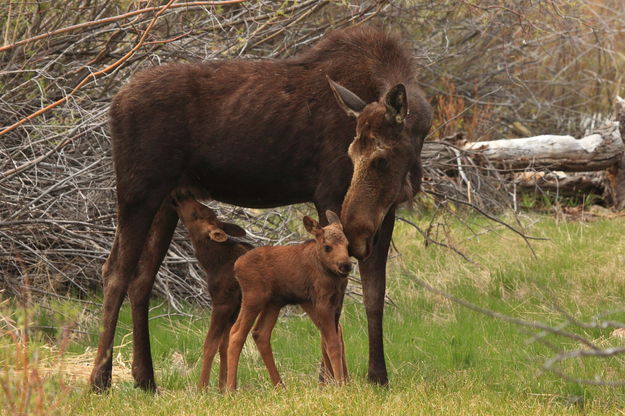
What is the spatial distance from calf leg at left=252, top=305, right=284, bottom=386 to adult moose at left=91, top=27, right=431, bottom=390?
0.60 metres

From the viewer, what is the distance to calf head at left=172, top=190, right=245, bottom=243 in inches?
255

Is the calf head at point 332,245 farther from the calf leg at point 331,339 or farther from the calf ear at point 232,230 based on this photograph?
the calf ear at point 232,230

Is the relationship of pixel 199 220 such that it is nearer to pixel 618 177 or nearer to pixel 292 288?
pixel 292 288

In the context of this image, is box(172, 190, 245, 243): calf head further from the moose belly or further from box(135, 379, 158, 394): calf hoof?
box(135, 379, 158, 394): calf hoof

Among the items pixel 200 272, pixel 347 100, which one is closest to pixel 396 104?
pixel 347 100

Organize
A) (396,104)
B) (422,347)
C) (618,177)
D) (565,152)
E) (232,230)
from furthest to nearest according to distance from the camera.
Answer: (618,177)
(565,152)
(422,347)
(232,230)
(396,104)

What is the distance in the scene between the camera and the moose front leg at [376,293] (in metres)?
6.46

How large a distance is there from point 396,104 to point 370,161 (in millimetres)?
352

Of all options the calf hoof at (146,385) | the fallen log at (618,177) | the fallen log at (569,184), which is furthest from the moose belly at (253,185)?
the fallen log at (618,177)

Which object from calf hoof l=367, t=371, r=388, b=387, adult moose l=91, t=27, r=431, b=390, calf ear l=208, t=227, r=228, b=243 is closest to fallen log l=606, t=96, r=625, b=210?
adult moose l=91, t=27, r=431, b=390

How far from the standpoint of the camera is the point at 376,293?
6520 millimetres

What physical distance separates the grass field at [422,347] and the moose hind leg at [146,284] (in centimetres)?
17

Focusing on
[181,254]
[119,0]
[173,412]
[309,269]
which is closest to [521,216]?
[181,254]

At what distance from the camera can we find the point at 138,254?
6.64m
